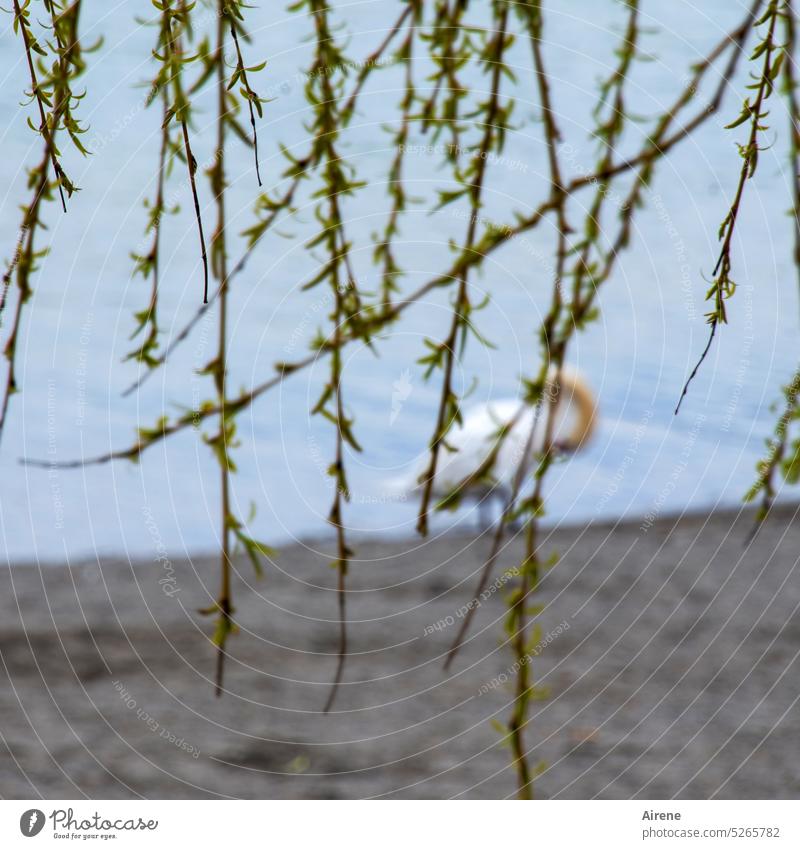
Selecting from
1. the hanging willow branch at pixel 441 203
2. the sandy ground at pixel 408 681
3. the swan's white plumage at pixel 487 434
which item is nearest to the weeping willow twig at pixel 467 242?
the hanging willow branch at pixel 441 203

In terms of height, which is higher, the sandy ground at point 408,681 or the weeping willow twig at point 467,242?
the sandy ground at point 408,681

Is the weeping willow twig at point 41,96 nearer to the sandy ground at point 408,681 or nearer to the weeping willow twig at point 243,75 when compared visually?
the weeping willow twig at point 243,75

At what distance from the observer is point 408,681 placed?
1526mm

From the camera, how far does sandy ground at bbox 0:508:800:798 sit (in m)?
1.30

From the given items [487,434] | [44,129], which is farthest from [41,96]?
[487,434]

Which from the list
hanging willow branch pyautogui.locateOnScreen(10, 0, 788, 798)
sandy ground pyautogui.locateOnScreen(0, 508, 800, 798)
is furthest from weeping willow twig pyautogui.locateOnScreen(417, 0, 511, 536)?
sandy ground pyautogui.locateOnScreen(0, 508, 800, 798)

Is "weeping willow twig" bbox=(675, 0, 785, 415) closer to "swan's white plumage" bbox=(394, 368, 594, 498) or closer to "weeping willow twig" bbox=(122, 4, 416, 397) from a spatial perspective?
"weeping willow twig" bbox=(122, 4, 416, 397)

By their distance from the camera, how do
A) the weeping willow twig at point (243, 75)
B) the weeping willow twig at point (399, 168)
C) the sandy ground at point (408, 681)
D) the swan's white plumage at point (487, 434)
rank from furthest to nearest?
the swan's white plumage at point (487, 434) < the sandy ground at point (408, 681) < the weeping willow twig at point (399, 168) < the weeping willow twig at point (243, 75)

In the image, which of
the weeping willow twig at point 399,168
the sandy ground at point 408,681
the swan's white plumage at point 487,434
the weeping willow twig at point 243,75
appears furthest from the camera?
the swan's white plumage at point 487,434

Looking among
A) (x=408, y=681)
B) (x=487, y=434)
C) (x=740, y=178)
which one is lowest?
(x=740, y=178)

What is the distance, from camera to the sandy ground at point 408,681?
4.28ft

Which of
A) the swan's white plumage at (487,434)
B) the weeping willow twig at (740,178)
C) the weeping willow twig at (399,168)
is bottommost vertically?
the weeping willow twig at (740,178)

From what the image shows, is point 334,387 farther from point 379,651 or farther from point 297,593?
point 297,593

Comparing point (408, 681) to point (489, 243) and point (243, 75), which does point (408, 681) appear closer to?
point (489, 243)
